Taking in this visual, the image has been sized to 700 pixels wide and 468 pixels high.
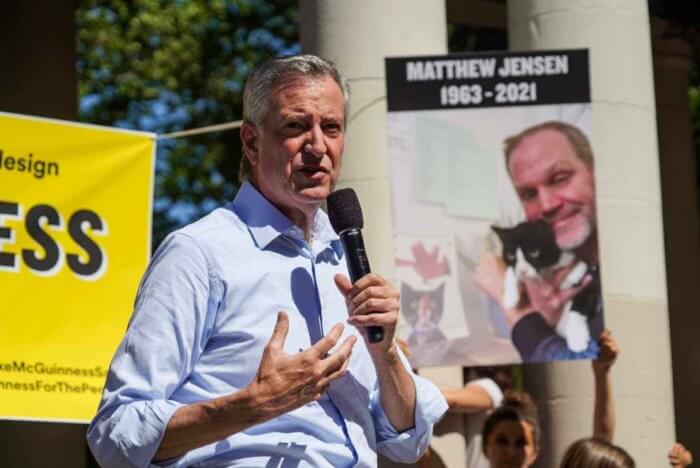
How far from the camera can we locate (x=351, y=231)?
394 cm

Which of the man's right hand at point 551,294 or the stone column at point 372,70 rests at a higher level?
the stone column at point 372,70

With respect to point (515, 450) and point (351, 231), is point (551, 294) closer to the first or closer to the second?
point (515, 450)

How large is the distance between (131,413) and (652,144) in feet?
18.2

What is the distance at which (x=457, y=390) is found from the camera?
795cm

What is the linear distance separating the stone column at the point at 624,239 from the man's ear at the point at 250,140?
14.9 feet

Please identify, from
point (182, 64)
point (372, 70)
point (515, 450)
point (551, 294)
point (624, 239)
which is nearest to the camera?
point (515, 450)

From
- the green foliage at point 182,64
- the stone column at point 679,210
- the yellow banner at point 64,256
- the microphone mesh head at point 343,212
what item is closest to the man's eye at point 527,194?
the yellow banner at point 64,256

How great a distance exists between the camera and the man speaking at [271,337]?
3.60 metres

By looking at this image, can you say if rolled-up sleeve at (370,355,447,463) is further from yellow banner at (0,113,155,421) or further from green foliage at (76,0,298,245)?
green foliage at (76,0,298,245)

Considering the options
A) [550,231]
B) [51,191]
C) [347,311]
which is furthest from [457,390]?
[347,311]

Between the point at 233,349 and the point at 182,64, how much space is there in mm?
18716

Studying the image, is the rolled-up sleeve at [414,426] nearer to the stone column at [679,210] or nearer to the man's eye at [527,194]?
the man's eye at [527,194]

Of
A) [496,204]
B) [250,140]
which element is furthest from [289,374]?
[496,204]

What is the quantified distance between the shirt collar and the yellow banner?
13.2 ft
